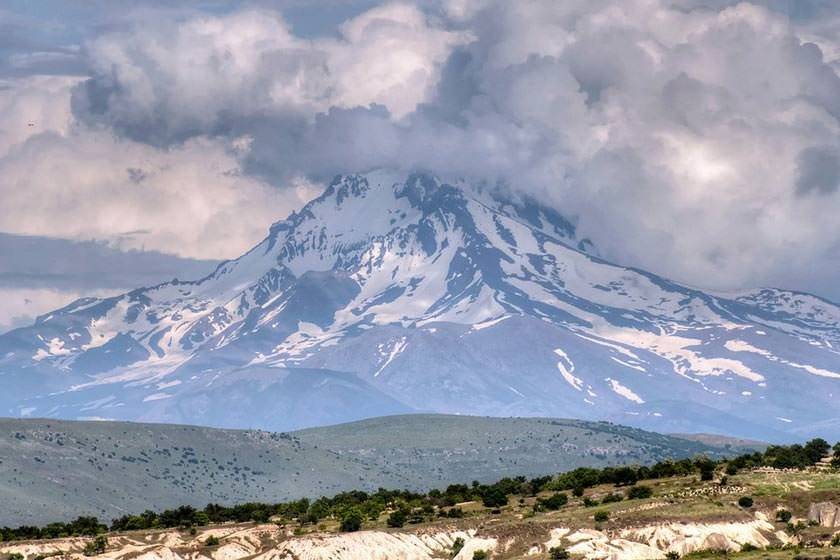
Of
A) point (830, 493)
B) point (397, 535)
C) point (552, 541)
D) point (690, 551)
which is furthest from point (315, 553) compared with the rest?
point (830, 493)

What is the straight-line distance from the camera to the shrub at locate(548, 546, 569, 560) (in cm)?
17812

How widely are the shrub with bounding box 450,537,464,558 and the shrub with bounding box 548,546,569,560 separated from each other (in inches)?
552

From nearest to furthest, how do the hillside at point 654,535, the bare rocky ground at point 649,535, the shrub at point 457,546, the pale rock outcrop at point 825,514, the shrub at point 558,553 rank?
the shrub at point 558,553 < the hillside at point 654,535 < the bare rocky ground at point 649,535 < the pale rock outcrop at point 825,514 < the shrub at point 457,546

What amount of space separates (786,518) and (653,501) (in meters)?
16.2

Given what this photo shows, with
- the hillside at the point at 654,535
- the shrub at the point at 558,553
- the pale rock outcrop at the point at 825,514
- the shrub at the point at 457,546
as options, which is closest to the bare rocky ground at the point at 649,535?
the hillside at the point at 654,535

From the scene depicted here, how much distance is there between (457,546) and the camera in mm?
196750

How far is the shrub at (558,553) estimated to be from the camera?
178 metres

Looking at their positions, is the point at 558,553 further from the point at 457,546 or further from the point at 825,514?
the point at 825,514

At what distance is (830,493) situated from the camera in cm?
19200

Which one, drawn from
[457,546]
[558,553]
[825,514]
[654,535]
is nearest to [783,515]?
[825,514]

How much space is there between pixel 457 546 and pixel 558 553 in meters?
20.0

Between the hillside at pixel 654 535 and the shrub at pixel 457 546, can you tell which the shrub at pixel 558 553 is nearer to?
the hillside at pixel 654 535

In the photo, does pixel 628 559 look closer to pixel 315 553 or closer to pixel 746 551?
pixel 746 551

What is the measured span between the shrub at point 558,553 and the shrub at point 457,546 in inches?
552
